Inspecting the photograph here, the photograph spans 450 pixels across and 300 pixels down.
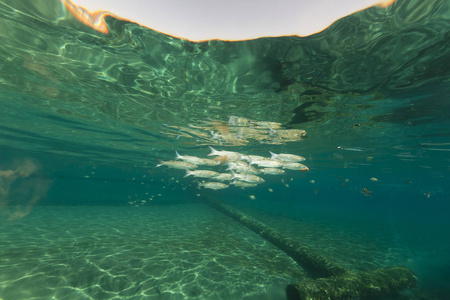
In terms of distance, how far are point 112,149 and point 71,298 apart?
23363mm

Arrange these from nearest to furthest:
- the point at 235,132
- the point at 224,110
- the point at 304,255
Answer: the point at 304,255, the point at 224,110, the point at 235,132

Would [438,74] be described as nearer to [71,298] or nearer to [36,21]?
[36,21]

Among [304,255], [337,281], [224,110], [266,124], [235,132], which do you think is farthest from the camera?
[235,132]

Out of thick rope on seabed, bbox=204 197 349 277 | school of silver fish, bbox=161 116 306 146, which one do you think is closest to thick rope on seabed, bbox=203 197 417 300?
thick rope on seabed, bbox=204 197 349 277

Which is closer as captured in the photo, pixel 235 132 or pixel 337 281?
pixel 337 281

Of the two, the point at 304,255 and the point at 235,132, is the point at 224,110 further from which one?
the point at 304,255

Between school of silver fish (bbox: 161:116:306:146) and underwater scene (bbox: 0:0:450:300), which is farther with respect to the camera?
school of silver fish (bbox: 161:116:306:146)

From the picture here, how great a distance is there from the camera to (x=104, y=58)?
8.05m

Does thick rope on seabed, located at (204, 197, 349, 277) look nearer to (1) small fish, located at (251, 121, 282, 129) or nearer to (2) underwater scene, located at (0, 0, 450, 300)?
(2) underwater scene, located at (0, 0, 450, 300)

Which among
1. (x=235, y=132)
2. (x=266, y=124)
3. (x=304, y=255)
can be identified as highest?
(x=266, y=124)

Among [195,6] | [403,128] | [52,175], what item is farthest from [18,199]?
[52,175]

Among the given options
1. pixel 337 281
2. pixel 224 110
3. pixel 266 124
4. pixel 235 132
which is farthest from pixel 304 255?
pixel 235 132

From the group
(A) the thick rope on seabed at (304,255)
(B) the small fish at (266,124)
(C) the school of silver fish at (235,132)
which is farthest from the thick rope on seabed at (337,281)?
(C) the school of silver fish at (235,132)

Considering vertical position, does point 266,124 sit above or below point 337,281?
above
